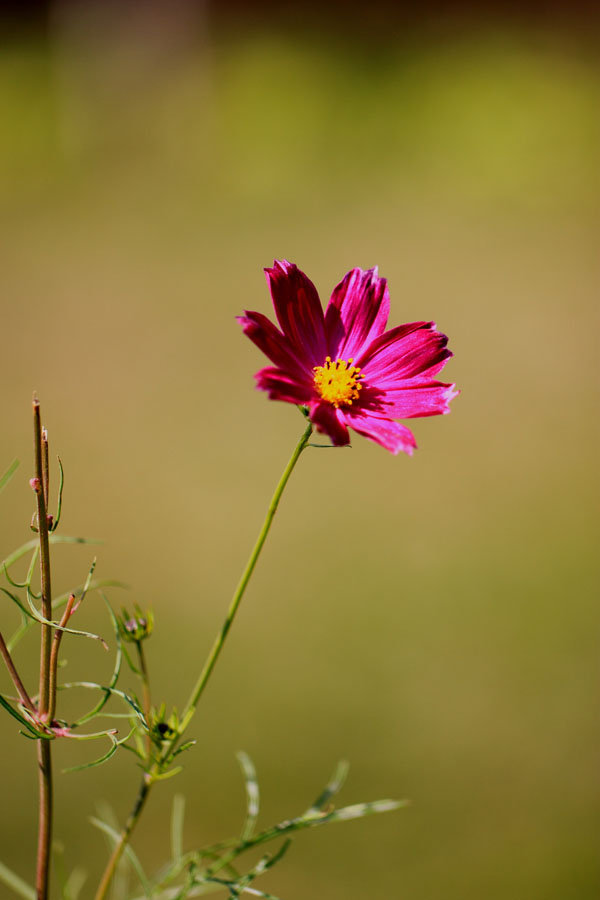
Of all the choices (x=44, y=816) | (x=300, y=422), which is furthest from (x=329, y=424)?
(x=300, y=422)

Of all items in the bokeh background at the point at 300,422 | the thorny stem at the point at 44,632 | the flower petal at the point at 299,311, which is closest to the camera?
the thorny stem at the point at 44,632

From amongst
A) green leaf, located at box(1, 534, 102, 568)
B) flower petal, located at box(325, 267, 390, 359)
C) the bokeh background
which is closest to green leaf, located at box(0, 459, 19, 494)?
green leaf, located at box(1, 534, 102, 568)

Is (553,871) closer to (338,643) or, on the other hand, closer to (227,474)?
(338,643)

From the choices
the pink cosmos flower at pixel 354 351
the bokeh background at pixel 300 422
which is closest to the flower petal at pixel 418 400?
the pink cosmos flower at pixel 354 351

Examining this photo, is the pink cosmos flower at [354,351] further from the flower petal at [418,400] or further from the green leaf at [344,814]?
the green leaf at [344,814]

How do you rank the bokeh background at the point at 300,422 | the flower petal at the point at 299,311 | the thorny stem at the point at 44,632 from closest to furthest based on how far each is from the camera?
the thorny stem at the point at 44,632 → the flower petal at the point at 299,311 → the bokeh background at the point at 300,422

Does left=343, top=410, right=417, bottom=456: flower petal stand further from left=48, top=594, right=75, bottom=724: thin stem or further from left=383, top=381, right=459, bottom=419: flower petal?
left=48, top=594, right=75, bottom=724: thin stem

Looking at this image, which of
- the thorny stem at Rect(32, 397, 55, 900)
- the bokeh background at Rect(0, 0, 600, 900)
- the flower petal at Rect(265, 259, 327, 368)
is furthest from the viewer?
the bokeh background at Rect(0, 0, 600, 900)
